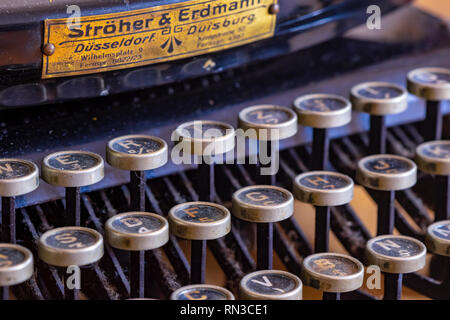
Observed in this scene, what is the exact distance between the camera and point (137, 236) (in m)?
1.74

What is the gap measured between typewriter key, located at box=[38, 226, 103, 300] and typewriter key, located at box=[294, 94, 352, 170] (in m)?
0.67

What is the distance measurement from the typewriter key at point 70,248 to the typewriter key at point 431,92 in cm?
103

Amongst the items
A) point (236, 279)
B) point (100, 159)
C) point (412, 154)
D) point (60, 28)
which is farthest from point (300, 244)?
point (60, 28)

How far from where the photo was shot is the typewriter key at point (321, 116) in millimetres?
2148

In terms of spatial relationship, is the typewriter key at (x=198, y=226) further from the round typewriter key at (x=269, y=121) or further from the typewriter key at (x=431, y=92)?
the typewriter key at (x=431, y=92)

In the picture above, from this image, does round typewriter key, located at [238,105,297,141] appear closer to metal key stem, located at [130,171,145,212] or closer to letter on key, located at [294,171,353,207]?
letter on key, located at [294,171,353,207]

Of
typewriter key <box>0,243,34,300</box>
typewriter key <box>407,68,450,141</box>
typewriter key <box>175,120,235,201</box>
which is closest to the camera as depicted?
typewriter key <box>0,243,34,300</box>

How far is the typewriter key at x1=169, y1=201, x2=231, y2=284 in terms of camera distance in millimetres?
1815

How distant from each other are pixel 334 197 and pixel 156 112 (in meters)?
0.49

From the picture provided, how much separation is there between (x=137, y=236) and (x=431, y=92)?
975 mm

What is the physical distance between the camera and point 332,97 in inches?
89.3

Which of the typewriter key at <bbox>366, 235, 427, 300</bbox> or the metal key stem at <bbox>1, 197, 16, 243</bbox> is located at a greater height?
the metal key stem at <bbox>1, 197, 16, 243</bbox>

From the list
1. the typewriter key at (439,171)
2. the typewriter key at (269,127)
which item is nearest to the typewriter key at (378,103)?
the typewriter key at (439,171)

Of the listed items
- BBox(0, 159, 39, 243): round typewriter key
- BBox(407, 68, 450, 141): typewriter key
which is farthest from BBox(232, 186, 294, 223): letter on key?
BBox(407, 68, 450, 141): typewriter key
